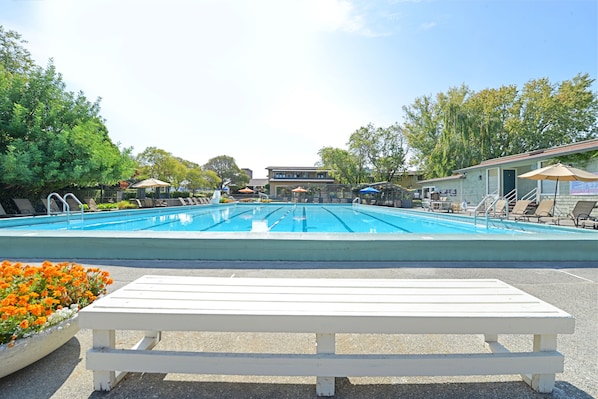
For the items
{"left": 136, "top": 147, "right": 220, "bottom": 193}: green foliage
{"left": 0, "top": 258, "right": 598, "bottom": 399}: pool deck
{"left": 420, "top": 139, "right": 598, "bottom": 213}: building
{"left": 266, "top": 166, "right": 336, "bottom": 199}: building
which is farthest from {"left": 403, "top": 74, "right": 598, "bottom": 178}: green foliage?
{"left": 0, "top": 258, "right": 598, "bottom": 399}: pool deck

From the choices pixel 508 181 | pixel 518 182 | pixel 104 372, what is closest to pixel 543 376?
pixel 104 372

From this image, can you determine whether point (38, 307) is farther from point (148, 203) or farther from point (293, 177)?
point (293, 177)

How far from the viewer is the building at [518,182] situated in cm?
1170

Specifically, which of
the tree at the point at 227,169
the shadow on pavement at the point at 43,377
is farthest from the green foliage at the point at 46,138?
the tree at the point at 227,169

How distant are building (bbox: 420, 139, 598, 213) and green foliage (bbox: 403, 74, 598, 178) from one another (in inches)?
164

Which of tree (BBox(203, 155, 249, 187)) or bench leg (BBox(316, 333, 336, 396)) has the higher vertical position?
tree (BBox(203, 155, 249, 187))

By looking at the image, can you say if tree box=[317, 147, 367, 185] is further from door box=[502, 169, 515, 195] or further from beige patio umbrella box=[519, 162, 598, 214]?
beige patio umbrella box=[519, 162, 598, 214]

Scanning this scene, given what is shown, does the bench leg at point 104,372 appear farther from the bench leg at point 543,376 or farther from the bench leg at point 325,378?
the bench leg at point 543,376

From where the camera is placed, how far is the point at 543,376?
1579mm

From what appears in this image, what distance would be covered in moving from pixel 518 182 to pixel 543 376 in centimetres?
1976

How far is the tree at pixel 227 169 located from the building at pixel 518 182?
3480 centimetres

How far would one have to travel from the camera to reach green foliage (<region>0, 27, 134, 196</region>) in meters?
11.3

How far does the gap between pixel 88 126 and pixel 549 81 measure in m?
33.4

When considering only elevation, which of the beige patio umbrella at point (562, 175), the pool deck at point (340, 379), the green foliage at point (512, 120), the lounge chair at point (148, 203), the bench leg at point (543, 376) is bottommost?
the pool deck at point (340, 379)
